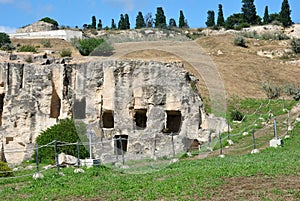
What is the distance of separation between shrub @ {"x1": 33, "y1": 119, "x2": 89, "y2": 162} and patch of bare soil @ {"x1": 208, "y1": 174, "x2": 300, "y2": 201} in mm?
9770

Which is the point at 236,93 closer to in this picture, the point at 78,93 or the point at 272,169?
the point at 78,93

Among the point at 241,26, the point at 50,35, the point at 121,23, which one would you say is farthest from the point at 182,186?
the point at 121,23

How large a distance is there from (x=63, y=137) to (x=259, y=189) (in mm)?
13348

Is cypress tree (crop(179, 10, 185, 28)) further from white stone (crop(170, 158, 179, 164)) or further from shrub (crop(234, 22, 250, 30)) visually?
white stone (crop(170, 158, 179, 164))

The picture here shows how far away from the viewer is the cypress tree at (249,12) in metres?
90.1

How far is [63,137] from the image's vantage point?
21.5 metres

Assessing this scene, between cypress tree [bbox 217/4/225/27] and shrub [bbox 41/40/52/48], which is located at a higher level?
cypress tree [bbox 217/4/225/27]

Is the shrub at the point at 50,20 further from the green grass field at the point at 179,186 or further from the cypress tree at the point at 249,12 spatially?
the green grass field at the point at 179,186

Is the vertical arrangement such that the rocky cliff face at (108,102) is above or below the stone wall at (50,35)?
below

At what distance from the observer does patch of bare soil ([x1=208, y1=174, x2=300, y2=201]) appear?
29.9 feet

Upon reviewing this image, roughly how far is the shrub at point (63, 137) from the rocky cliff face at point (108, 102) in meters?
0.79

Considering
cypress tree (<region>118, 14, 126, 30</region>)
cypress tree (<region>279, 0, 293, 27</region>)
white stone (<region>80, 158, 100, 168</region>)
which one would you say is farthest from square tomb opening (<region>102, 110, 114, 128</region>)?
cypress tree (<region>279, 0, 293, 27</region>)

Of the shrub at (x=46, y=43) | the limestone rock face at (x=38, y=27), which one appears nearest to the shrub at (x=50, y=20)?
the limestone rock face at (x=38, y=27)

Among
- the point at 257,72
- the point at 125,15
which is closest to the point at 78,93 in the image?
the point at 257,72
